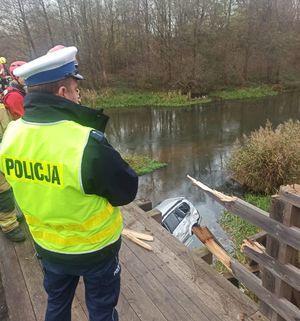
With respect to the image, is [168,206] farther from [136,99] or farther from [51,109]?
[136,99]

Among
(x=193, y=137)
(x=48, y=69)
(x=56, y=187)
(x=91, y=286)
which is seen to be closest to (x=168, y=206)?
(x=91, y=286)

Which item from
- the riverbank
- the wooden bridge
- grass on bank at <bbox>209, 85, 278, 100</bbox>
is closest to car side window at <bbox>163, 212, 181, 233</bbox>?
the wooden bridge

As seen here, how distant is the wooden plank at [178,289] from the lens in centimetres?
246

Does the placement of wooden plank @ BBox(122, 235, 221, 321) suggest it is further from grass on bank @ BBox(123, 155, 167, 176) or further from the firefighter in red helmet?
grass on bank @ BBox(123, 155, 167, 176)

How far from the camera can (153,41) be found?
25.4 m

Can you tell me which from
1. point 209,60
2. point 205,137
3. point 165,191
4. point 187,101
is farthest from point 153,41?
point 165,191

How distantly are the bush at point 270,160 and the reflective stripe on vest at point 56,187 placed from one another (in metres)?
6.19

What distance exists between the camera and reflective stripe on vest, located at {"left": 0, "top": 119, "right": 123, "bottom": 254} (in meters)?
1.41

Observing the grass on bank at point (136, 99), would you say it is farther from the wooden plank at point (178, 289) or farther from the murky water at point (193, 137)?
the wooden plank at point (178, 289)

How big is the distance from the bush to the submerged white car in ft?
8.47

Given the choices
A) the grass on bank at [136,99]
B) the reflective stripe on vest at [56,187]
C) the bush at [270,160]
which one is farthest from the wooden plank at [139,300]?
the grass on bank at [136,99]

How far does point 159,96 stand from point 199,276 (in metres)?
19.9

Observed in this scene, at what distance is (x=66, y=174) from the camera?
141 cm

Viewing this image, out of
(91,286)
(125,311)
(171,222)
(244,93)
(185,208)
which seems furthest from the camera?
(244,93)
